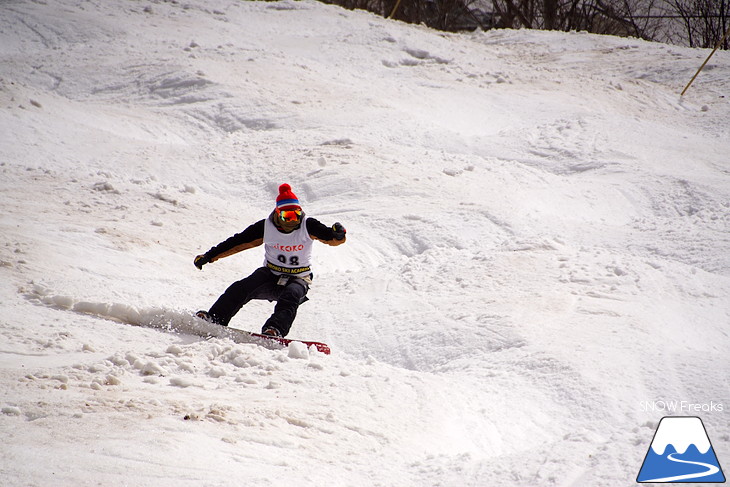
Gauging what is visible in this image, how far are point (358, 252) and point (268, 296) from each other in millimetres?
2181

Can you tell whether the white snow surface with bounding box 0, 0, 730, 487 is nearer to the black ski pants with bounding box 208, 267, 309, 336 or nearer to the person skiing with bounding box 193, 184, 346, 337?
the black ski pants with bounding box 208, 267, 309, 336

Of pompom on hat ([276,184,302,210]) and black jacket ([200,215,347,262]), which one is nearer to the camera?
pompom on hat ([276,184,302,210])

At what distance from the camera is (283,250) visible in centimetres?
465

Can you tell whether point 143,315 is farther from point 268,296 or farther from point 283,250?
point 283,250

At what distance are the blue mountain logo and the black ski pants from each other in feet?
7.66

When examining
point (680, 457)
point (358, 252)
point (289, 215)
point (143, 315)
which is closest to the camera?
point (680, 457)

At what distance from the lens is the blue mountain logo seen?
2.47 m

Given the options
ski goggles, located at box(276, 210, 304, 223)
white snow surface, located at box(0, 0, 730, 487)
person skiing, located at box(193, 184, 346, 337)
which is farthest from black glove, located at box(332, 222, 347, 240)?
white snow surface, located at box(0, 0, 730, 487)

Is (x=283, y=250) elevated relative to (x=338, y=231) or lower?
lower

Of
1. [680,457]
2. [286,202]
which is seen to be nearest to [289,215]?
[286,202]

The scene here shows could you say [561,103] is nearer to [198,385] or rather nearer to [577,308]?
[577,308]

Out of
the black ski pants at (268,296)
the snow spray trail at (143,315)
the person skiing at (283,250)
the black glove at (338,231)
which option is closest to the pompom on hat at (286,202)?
the person skiing at (283,250)

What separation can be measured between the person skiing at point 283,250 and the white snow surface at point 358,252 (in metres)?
0.51

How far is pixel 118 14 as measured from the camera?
1299cm
